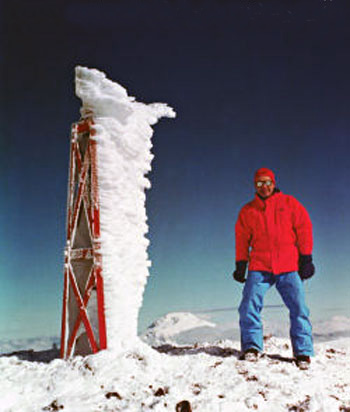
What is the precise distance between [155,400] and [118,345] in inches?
59.0

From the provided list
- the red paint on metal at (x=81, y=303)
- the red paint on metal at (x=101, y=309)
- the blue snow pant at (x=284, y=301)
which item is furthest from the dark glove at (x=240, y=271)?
the red paint on metal at (x=81, y=303)

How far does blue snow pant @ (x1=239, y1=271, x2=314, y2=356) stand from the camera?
512cm

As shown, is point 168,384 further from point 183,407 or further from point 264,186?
point 264,186

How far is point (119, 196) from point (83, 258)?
94cm

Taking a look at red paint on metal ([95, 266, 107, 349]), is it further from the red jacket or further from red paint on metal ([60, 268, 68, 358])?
the red jacket

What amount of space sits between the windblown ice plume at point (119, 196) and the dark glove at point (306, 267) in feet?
6.84

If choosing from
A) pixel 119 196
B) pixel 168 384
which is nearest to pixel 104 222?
pixel 119 196

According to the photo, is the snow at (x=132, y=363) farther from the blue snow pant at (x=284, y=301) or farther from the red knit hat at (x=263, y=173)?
the red knit hat at (x=263, y=173)

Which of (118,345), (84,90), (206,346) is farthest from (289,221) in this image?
(84,90)

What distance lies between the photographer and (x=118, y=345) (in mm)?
5238

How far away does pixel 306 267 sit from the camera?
543 cm

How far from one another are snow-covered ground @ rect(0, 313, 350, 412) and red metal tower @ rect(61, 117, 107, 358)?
555mm

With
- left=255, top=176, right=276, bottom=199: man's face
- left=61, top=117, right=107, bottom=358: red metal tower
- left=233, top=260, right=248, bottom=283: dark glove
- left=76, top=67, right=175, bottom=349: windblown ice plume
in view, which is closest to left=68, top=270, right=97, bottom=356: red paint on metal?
left=61, top=117, right=107, bottom=358: red metal tower

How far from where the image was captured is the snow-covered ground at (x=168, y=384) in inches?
151
